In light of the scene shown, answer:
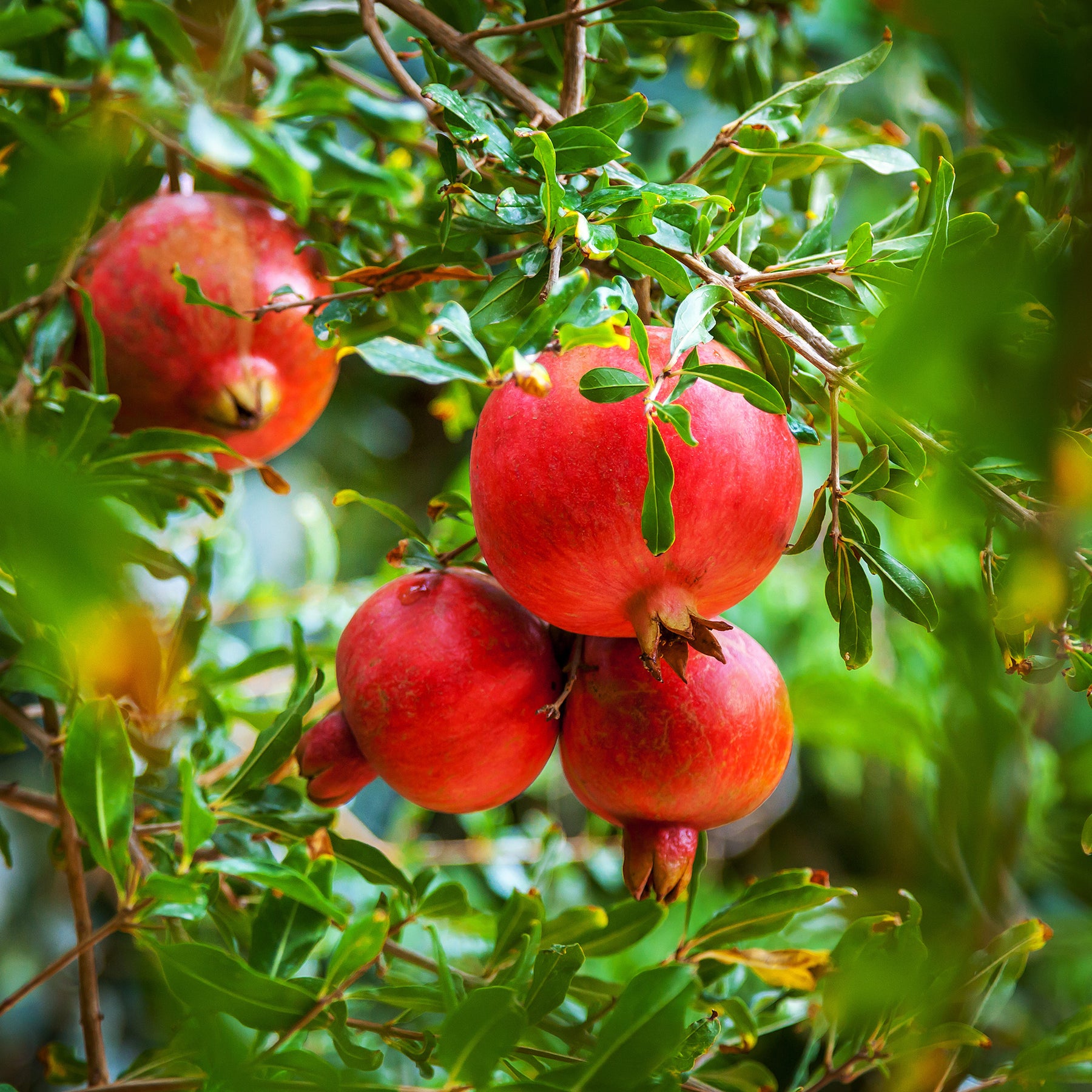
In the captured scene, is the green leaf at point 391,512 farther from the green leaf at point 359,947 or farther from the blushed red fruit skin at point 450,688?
the green leaf at point 359,947

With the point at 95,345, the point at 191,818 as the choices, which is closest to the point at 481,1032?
the point at 191,818

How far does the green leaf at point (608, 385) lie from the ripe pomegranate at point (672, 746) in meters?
0.21

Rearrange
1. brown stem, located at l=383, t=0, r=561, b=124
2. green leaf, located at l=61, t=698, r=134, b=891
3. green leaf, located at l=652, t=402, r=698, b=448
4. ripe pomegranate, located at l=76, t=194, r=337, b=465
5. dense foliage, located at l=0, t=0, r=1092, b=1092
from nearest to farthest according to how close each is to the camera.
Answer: dense foliage, located at l=0, t=0, r=1092, b=1092 → green leaf, located at l=652, t=402, r=698, b=448 → green leaf, located at l=61, t=698, r=134, b=891 → brown stem, located at l=383, t=0, r=561, b=124 → ripe pomegranate, located at l=76, t=194, r=337, b=465

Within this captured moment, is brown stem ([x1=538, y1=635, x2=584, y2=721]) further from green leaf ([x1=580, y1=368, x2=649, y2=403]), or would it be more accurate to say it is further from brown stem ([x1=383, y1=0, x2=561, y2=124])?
brown stem ([x1=383, y1=0, x2=561, y2=124])

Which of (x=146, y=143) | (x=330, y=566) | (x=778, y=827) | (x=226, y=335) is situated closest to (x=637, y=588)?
(x=226, y=335)

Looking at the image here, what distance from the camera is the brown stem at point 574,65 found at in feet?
2.19

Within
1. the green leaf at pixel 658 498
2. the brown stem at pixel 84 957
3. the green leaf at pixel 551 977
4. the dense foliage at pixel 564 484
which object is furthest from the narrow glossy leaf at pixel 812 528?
the brown stem at pixel 84 957

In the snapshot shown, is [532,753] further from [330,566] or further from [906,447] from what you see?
[330,566]

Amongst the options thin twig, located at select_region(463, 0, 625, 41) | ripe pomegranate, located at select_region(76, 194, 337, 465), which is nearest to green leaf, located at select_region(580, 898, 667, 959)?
ripe pomegranate, located at select_region(76, 194, 337, 465)

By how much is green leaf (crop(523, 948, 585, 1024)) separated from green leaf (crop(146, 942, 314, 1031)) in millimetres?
128

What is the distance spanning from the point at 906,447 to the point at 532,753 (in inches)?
12.2

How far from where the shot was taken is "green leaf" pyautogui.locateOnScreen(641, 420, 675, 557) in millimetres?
448

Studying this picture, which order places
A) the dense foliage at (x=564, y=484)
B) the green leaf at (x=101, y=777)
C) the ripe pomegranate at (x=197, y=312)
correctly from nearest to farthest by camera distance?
the dense foliage at (x=564, y=484) < the green leaf at (x=101, y=777) < the ripe pomegranate at (x=197, y=312)

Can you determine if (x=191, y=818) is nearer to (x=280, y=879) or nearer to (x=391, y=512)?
(x=280, y=879)
